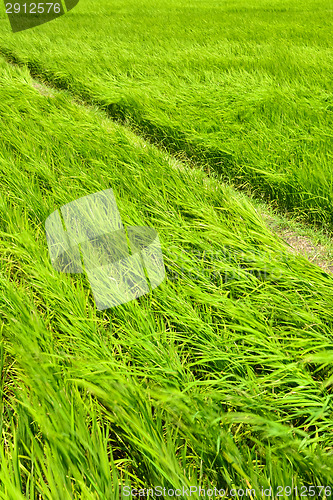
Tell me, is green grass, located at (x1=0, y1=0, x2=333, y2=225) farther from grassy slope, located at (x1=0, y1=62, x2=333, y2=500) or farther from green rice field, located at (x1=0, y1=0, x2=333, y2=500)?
grassy slope, located at (x1=0, y1=62, x2=333, y2=500)

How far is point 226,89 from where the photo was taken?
4035 millimetres

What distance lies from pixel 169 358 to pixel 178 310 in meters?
0.24

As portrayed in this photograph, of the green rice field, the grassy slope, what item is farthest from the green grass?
the grassy slope

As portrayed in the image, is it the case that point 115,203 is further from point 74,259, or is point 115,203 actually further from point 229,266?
point 229,266

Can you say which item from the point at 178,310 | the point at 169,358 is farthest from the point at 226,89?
the point at 169,358

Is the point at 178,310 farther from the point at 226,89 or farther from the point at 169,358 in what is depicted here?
the point at 226,89

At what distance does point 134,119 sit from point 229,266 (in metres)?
2.91

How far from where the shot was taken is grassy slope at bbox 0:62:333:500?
3.06 feet

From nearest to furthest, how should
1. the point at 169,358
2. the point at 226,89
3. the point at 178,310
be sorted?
the point at 169,358
the point at 178,310
the point at 226,89

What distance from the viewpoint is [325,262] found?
79.3 inches

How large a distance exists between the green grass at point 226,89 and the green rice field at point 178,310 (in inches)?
1.0

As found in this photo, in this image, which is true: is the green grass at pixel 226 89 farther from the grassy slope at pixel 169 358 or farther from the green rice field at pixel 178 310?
the grassy slope at pixel 169 358

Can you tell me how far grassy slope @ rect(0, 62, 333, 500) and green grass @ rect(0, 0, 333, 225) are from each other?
25.9 inches

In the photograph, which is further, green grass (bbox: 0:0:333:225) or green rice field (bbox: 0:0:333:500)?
green grass (bbox: 0:0:333:225)
